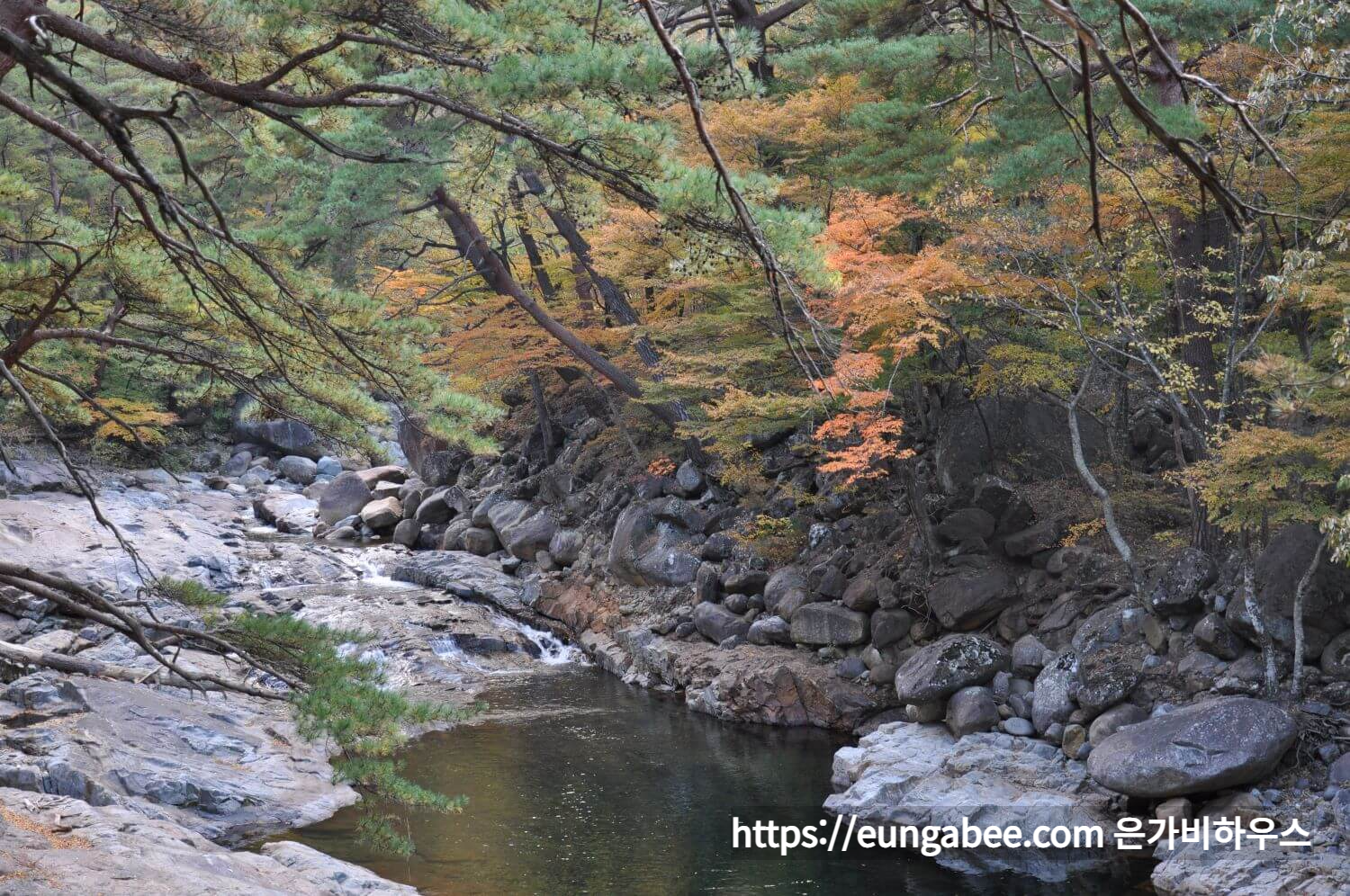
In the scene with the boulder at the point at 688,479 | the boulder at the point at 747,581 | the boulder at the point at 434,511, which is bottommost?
the boulder at the point at 747,581

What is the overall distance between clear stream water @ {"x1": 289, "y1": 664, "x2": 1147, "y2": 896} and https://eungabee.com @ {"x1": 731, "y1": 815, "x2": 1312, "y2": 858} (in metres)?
0.18

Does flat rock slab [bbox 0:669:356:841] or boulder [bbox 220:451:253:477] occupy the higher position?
boulder [bbox 220:451:253:477]

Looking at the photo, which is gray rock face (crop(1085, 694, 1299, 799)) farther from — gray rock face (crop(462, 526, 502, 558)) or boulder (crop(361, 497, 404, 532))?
boulder (crop(361, 497, 404, 532))

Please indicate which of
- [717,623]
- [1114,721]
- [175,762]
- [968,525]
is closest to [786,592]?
[717,623]

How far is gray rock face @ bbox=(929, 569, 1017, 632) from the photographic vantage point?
38.7ft

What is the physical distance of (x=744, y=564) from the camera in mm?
14828

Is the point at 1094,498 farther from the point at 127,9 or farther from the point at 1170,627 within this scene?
the point at 127,9

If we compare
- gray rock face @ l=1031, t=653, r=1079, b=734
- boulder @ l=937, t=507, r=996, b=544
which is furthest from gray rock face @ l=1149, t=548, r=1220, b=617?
boulder @ l=937, t=507, r=996, b=544

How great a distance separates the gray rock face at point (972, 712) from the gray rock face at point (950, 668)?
163 millimetres

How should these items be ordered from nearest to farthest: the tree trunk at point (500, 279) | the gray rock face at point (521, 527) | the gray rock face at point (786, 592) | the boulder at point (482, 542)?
1. the gray rock face at point (786, 592)
2. the tree trunk at point (500, 279)
3. the gray rock face at point (521, 527)
4. the boulder at point (482, 542)

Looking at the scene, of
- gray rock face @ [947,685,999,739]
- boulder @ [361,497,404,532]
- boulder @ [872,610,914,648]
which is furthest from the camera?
boulder @ [361,497,404,532]

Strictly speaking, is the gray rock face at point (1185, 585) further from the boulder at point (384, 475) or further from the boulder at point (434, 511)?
the boulder at point (384, 475)

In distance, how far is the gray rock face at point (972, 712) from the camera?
10.3 meters

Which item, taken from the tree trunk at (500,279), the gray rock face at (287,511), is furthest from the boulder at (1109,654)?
the gray rock face at (287,511)
